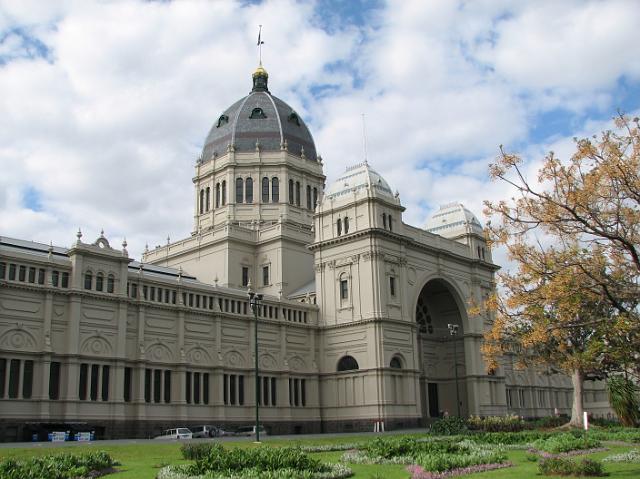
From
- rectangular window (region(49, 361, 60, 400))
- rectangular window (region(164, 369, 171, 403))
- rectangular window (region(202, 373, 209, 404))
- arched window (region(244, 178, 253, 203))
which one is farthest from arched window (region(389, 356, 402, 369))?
rectangular window (region(49, 361, 60, 400))

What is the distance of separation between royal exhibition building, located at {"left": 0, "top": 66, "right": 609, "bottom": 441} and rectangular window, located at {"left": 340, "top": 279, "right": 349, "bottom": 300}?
8.7 inches

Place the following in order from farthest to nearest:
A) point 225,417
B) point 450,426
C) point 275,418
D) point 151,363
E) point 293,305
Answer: point 293,305
point 275,418
point 225,417
point 151,363
point 450,426

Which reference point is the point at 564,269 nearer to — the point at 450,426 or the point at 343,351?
the point at 450,426

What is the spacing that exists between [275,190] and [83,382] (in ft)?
123

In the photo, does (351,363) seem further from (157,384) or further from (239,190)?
(239,190)

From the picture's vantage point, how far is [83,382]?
50469mm

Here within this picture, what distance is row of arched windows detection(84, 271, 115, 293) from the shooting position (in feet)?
171

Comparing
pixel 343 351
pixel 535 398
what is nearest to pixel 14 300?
pixel 343 351

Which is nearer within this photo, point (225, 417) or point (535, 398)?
point (225, 417)

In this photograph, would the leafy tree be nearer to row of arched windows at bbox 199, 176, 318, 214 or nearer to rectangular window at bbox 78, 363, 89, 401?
rectangular window at bbox 78, 363, 89, 401

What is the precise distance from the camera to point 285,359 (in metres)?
64.5

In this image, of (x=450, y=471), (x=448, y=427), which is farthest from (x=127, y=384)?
(x=450, y=471)

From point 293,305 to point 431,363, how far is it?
19022 mm

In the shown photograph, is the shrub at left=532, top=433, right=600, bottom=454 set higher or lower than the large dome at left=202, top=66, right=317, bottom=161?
lower
